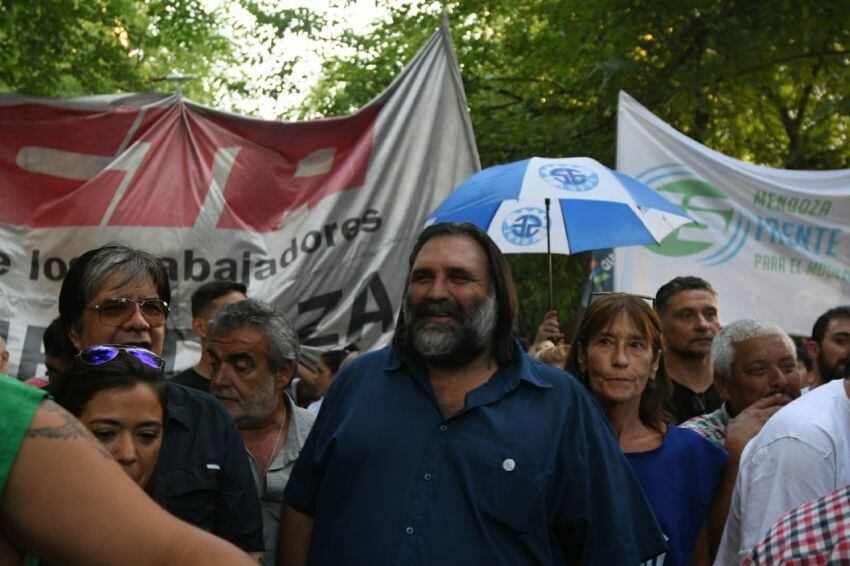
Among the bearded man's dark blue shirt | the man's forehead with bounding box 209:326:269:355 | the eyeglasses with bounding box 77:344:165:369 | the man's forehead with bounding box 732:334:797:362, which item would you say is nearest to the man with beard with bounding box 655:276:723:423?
the man's forehead with bounding box 732:334:797:362

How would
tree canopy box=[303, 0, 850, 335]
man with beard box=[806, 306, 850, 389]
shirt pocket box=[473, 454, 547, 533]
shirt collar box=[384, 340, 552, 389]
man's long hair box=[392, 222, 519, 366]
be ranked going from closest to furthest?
shirt pocket box=[473, 454, 547, 533] < shirt collar box=[384, 340, 552, 389] < man's long hair box=[392, 222, 519, 366] < man with beard box=[806, 306, 850, 389] < tree canopy box=[303, 0, 850, 335]

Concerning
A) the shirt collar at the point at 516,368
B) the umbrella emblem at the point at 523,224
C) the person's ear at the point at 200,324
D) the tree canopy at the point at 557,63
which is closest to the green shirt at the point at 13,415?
the shirt collar at the point at 516,368

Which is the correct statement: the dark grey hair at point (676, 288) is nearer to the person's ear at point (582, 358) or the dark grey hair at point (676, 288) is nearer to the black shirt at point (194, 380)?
the person's ear at point (582, 358)

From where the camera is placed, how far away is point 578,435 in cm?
359

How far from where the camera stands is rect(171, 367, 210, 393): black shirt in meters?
5.14

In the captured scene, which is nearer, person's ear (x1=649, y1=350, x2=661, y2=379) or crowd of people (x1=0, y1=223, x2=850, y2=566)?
crowd of people (x1=0, y1=223, x2=850, y2=566)

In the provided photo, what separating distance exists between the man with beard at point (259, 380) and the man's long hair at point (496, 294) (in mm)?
802

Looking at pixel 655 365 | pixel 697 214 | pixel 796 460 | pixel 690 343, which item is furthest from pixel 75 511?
pixel 697 214

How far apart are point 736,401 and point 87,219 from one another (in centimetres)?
393

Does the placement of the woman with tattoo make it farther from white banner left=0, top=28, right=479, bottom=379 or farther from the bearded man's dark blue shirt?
white banner left=0, top=28, right=479, bottom=379

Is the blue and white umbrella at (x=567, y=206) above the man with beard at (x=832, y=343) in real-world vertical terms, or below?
above

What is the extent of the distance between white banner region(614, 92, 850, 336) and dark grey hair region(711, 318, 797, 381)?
2903 mm

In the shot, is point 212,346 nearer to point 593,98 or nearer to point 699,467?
point 699,467

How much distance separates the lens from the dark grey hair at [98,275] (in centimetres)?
405
